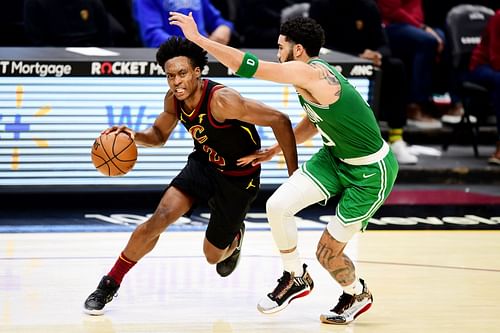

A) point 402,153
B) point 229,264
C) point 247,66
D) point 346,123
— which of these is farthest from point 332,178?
point 402,153

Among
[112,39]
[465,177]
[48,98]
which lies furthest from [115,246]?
[465,177]

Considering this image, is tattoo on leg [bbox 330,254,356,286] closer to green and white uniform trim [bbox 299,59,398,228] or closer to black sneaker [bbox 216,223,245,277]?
green and white uniform trim [bbox 299,59,398,228]

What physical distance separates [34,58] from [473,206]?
4182mm

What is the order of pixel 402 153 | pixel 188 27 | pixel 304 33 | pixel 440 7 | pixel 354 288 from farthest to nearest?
pixel 440 7, pixel 402 153, pixel 354 288, pixel 304 33, pixel 188 27

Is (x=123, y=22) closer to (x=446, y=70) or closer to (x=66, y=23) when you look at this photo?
(x=66, y=23)

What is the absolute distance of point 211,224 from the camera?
22.6 feet

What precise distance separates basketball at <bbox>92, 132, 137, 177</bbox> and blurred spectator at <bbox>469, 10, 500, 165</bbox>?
553cm

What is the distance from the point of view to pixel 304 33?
20.3 ft

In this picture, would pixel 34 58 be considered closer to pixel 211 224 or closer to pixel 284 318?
pixel 211 224

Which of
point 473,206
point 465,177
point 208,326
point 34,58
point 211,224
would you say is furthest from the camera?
point 465,177

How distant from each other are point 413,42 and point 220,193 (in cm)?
537

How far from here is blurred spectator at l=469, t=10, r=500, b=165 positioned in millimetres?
11094

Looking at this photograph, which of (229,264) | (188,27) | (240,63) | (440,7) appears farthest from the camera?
(440,7)

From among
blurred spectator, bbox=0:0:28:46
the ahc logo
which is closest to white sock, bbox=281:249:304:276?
the ahc logo
